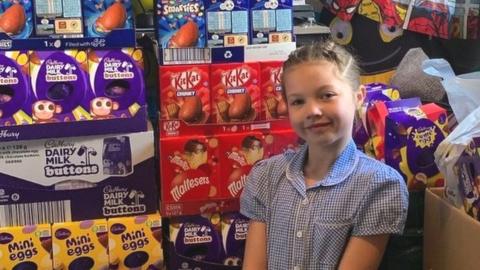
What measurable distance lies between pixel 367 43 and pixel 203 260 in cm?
75

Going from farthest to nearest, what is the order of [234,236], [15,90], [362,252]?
[234,236] → [15,90] → [362,252]

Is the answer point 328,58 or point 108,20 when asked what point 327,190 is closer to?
point 328,58

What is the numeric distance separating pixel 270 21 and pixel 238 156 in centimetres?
28

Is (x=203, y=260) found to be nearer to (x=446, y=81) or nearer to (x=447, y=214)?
(x=447, y=214)

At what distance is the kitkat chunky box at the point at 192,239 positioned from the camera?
49.4 inches

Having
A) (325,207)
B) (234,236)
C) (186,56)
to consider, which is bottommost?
(234,236)

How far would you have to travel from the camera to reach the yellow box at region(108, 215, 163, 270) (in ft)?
4.01

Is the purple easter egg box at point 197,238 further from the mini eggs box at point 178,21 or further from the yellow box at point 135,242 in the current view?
the mini eggs box at point 178,21

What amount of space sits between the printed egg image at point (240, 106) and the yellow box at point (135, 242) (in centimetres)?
25

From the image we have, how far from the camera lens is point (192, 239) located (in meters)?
1.26

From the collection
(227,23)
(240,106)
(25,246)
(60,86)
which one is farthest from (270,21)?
(25,246)

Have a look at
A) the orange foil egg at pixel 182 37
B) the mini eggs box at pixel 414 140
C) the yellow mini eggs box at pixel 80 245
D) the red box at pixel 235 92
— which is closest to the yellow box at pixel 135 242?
the yellow mini eggs box at pixel 80 245

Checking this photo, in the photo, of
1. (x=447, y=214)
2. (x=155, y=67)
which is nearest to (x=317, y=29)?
(x=155, y=67)

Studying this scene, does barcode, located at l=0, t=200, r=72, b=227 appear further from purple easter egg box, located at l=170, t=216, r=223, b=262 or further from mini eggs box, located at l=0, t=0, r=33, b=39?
mini eggs box, located at l=0, t=0, r=33, b=39
